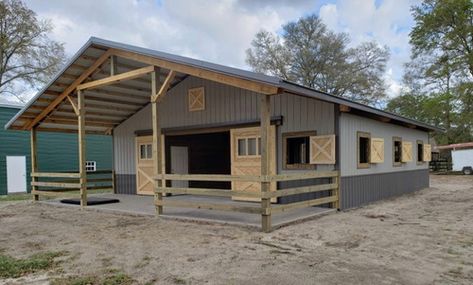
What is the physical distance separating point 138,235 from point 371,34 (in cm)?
2963

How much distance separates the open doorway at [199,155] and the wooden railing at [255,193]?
14.0ft

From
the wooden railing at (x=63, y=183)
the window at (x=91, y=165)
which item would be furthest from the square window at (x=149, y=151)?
the window at (x=91, y=165)

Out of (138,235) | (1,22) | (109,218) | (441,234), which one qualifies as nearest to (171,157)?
(109,218)

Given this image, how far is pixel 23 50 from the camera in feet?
70.0

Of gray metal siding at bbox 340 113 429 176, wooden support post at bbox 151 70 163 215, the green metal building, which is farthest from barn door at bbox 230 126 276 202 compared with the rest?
the green metal building

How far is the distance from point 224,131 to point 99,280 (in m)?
6.58

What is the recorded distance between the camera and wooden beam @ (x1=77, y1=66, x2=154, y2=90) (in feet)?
25.9

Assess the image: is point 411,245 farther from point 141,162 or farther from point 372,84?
point 372,84

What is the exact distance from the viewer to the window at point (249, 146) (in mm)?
9172

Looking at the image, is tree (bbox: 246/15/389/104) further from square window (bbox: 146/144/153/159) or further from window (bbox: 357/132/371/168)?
window (bbox: 357/132/371/168)

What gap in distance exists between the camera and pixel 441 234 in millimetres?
5941

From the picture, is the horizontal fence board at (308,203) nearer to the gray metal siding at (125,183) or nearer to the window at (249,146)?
the window at (249,146)

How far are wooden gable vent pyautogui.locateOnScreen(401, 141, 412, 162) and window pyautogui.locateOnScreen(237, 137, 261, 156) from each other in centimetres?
539

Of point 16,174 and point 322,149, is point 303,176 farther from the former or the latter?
point 16,174
